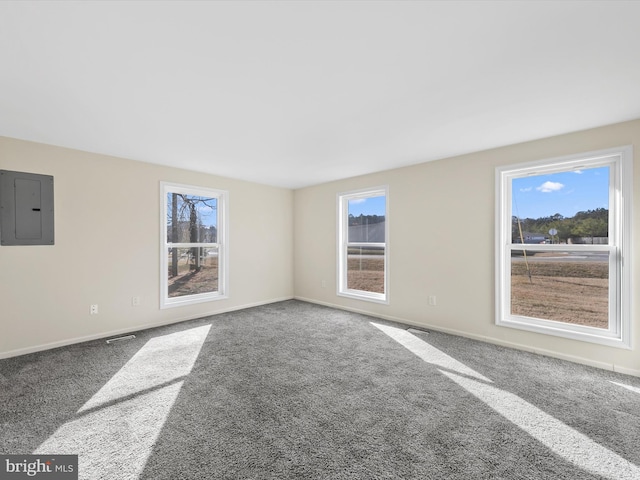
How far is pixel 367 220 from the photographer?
4.77 m

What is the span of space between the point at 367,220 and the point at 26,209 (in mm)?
4396

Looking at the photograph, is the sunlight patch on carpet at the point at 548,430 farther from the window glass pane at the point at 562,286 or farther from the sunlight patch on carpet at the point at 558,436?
the window glass pane at the point at 562,286

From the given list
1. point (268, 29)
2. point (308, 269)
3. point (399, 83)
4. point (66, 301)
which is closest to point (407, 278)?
point (308, 269)

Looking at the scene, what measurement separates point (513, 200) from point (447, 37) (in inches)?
97.0

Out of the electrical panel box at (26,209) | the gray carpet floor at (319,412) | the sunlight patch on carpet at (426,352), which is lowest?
the sunlight patch on carpet at (426,352)

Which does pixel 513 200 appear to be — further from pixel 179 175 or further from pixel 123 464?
pixel 179 175

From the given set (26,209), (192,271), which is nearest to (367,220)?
(192,271)

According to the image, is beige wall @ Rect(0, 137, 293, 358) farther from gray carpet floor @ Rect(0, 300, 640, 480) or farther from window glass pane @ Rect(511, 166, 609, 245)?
window glass pane @ Rect(511, 166, 609, 245)

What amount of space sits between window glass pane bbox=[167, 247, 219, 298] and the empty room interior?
0.03m

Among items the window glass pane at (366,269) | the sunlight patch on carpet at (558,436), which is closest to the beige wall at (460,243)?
the window glass pane at (366,269)

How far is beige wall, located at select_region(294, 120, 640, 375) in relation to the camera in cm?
268

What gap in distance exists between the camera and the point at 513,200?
3.28 m

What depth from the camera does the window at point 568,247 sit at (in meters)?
2.63

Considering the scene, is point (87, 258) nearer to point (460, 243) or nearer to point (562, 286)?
point (460, 243)
